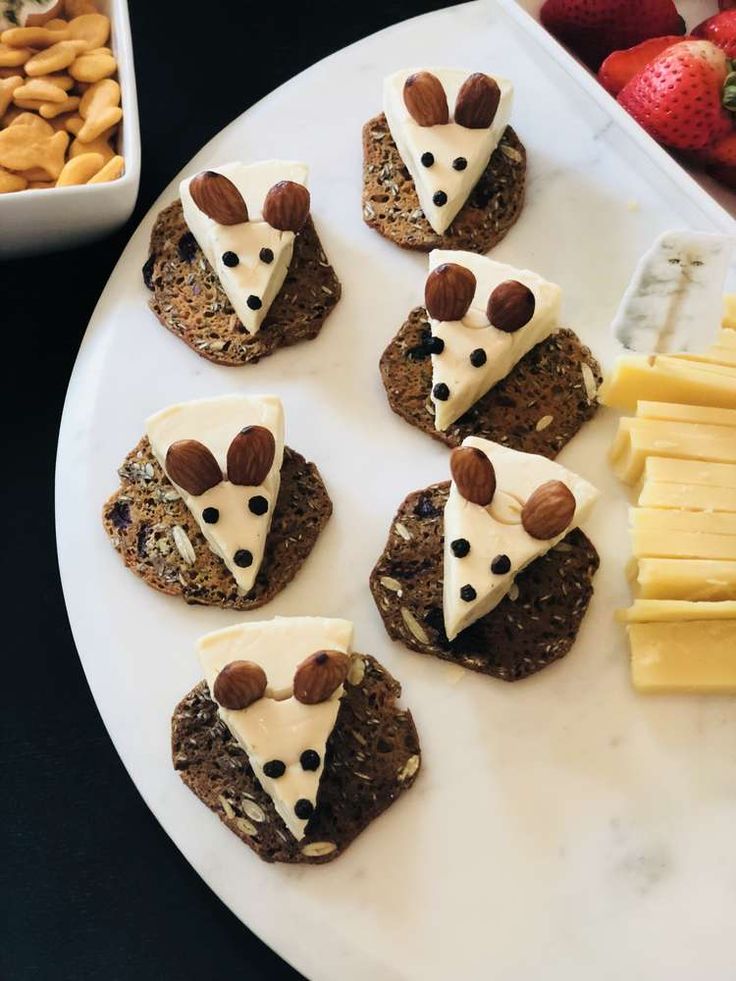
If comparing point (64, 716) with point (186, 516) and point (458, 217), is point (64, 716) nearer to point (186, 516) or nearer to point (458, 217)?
point (186, 516)

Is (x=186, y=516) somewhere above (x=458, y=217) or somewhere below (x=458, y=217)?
below

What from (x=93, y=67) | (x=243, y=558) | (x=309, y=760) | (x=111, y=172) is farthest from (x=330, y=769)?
(x=93, y=67)

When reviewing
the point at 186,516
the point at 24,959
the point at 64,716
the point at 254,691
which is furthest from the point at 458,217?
the point at 24,959

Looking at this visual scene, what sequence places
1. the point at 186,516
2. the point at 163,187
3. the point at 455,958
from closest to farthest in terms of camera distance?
the point at 455,958
the point at 186,516
the point at 163,187

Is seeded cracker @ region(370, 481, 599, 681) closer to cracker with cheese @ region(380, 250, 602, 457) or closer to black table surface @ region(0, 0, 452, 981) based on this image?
cracker with cheese @ region(380, 250, 602, 457)

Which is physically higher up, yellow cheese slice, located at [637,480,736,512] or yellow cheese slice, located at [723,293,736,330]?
yellow cheese slice, located at [723,293,736,330]

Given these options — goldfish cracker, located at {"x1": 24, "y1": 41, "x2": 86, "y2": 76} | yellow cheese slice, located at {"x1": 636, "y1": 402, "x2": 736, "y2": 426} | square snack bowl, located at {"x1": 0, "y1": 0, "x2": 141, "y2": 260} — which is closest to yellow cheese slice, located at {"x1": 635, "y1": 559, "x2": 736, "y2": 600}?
yellow cheese slice, located at {"x1": 636, "y1": 402, "x2": 736, "y2": 426}

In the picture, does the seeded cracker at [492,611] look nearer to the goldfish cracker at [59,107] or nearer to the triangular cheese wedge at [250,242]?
the triangular cheese wedge at [250,242]
